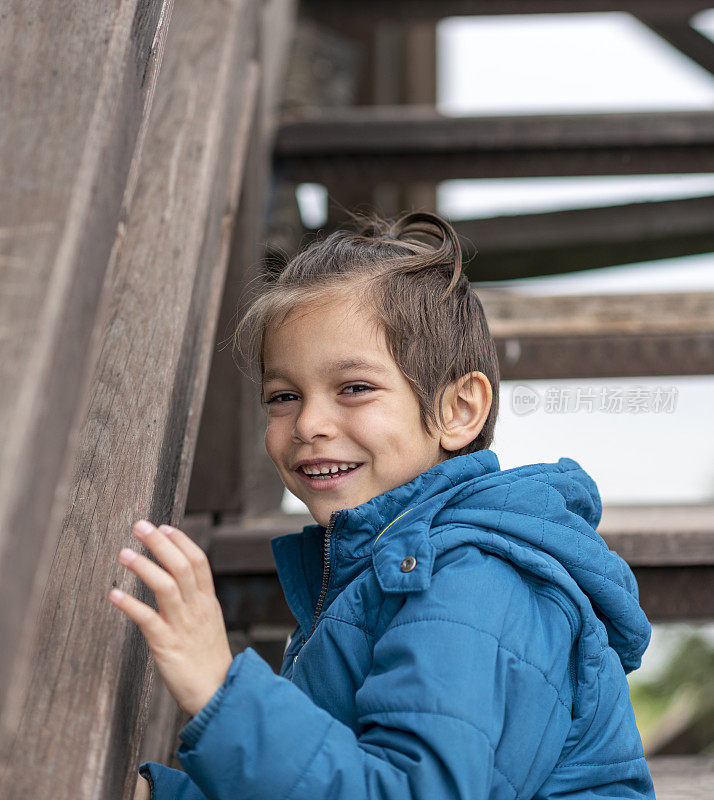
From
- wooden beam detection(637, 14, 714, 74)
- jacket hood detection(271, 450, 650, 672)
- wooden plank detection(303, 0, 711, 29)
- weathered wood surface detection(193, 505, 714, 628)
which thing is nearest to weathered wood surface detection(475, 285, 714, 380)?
weathered wood surface detection(193, 505, 714, 628)

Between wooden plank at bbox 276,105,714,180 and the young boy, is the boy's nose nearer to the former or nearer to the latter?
the young boy

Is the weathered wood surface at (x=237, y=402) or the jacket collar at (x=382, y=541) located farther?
the weathered wood surface at (x=237, y=402)

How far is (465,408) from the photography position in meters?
1.38

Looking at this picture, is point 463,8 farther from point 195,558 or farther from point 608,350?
point 195,558

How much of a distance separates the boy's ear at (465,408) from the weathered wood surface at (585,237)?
2.03 meters

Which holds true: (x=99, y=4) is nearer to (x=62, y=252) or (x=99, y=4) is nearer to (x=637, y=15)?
(x=62, y=252)

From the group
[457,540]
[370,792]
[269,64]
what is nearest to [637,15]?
[269,64]

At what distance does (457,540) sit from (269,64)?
159 centimetres

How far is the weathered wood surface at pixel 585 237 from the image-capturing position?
11.4ft

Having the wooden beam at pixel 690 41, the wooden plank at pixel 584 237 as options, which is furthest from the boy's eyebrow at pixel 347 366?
the wooden beam at pixel 690 41

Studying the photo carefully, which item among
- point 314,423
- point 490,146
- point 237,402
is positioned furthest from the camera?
point 490,146

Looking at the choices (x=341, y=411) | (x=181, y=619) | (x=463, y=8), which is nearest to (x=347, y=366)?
(x=341, y=411)

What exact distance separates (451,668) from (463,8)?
7.72ft

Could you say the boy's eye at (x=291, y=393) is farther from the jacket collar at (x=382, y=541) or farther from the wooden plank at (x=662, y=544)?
the wooden plank at (x=662, y=544)
